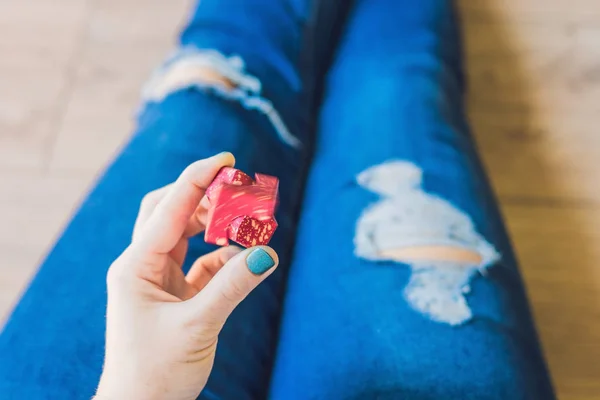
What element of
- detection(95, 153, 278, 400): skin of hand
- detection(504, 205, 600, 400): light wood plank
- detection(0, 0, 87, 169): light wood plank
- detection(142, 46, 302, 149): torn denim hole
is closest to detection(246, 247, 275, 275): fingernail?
detection(95, 153, 278, 400): skin of hand

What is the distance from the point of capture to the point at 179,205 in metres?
0.37

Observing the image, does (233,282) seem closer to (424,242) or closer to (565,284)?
(424,242)

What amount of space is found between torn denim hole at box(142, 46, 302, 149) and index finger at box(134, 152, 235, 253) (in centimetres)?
28

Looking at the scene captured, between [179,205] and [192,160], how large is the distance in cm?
22

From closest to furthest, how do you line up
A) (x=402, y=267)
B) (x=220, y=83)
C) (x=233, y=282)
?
(x=233, y=282)
(x=402, y=267)
(x=220, y=83)

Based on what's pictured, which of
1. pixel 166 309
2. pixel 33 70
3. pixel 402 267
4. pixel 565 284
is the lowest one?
pixel 565 284

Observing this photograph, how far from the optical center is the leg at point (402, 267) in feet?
1.55

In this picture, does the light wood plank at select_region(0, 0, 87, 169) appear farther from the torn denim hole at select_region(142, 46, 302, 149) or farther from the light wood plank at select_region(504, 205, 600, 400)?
the light wood plank at select_region(504, 205, 600, 400)

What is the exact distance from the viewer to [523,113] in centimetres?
92

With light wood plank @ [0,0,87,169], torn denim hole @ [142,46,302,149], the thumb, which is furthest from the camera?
light wood plank @ [0,0,87,169]

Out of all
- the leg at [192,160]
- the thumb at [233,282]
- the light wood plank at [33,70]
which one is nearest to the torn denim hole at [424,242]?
the leg at [192,160]

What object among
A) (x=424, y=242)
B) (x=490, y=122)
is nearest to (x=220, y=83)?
(x=424, y=242)

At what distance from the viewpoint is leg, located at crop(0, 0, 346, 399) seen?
0.46 metres

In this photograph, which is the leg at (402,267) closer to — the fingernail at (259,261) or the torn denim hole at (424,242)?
the torn denim hole at (424,242)
